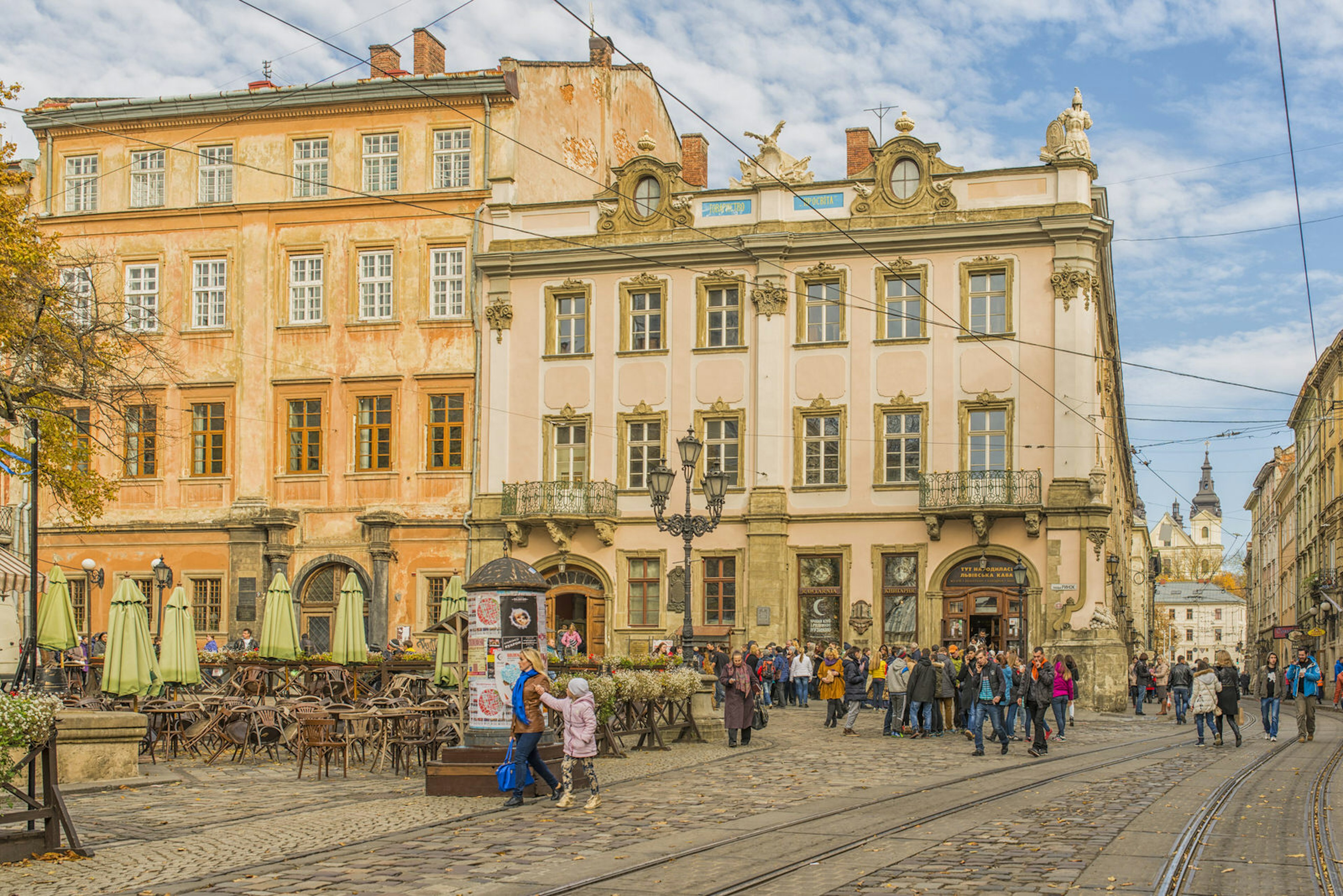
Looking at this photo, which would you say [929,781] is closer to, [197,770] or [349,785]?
[349,785]

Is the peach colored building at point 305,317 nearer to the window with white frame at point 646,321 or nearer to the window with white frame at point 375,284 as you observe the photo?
the window with white frame at point 375,284

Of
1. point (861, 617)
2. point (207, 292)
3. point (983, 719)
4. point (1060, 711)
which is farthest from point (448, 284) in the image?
point (983, 719)

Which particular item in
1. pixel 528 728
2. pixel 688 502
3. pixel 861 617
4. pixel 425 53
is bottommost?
pixel 528 728

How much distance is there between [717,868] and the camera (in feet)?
35.1

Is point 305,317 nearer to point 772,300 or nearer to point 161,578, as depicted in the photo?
point 161,578

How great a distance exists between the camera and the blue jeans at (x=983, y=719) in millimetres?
21234

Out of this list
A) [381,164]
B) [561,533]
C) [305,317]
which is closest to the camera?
[561,533]

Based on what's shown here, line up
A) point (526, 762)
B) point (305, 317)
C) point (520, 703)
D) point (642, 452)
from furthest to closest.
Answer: point (305, 317) → point (642, 452) → point (526, 762) → point (520, 703)

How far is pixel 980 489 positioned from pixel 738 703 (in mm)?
14758

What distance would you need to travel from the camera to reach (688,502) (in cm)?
2458

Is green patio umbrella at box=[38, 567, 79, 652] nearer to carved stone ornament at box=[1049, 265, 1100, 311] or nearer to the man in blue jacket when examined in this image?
the man in blue jacket

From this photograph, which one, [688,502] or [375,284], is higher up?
[375,284]

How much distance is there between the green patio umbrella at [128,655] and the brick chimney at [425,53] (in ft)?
76.8

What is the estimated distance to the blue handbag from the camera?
48.4 feet
